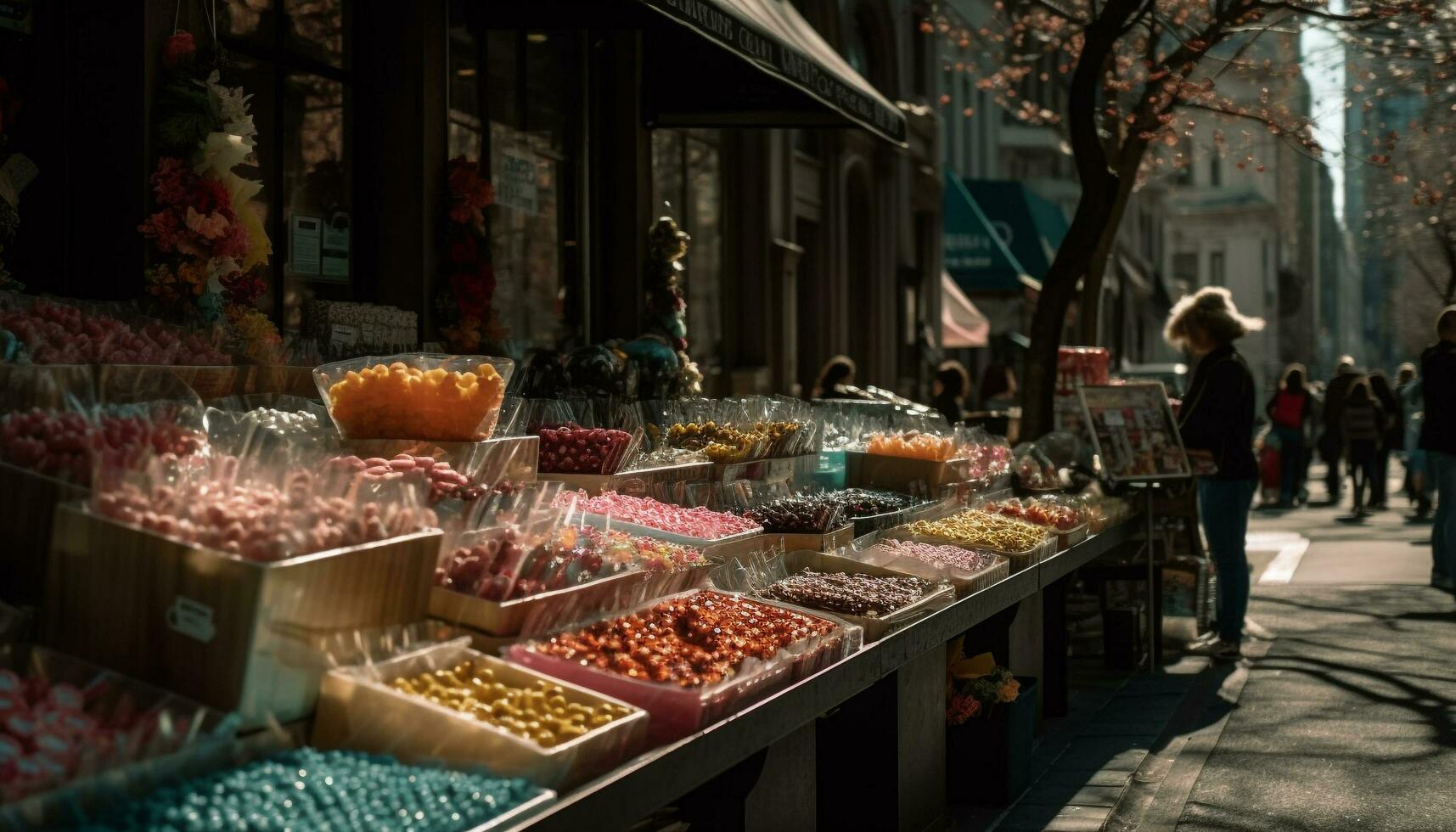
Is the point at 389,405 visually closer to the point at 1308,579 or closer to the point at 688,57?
the point at 688,57

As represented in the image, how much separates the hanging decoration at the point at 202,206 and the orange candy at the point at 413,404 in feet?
4.76

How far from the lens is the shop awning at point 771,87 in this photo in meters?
9.14

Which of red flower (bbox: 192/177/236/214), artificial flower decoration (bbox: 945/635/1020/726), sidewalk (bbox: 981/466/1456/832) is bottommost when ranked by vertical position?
sidewalk (bbox: 981/466/1456/832)

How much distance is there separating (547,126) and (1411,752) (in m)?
6.98

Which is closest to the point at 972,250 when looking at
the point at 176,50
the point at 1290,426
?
the point at 1290,426

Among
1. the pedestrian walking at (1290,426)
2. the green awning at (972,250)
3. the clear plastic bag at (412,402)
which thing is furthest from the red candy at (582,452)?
the green awning at (972,250)

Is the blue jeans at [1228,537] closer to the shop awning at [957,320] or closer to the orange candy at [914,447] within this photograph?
the orange candy at [914,447]

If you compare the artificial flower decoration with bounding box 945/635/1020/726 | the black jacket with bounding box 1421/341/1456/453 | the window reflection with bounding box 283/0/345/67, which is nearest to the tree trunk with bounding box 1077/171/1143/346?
the black jacket with bounding box 1421/341/1456/453

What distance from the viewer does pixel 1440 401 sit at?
1202cm

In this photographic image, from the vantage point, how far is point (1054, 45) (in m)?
16.6

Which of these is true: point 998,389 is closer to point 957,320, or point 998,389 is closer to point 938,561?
point 957,320

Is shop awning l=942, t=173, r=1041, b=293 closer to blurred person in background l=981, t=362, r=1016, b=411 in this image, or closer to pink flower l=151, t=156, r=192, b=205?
blurred person in background l=981, t=362, r=1016, b=411

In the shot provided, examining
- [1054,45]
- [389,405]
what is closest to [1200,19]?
[1054,45]

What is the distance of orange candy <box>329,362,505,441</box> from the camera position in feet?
16.3
